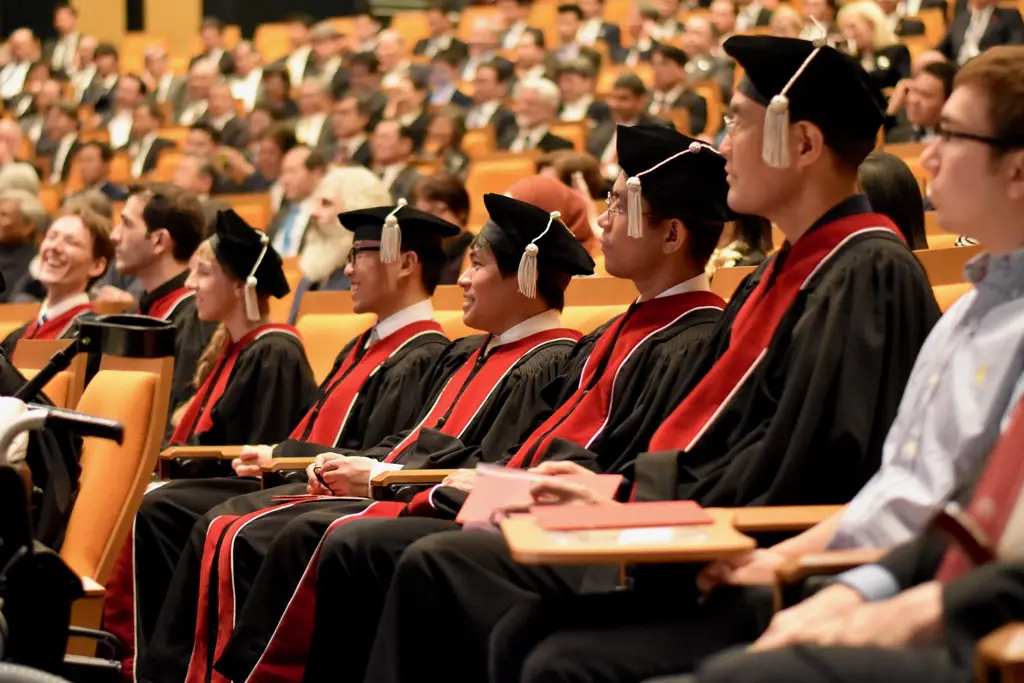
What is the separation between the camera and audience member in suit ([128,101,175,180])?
13.1m

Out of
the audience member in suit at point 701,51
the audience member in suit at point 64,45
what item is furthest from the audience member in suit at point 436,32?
the audience member in suit at point 64,45

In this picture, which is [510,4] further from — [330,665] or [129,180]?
[330,665]

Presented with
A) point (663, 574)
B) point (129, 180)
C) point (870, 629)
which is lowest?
point (129, 180)

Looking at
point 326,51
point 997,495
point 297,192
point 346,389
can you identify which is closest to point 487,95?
point 297,192

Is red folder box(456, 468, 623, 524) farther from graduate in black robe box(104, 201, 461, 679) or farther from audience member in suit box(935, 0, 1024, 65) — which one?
audience member in suit box(935, 0, 1024, 65)

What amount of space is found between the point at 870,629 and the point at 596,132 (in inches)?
339

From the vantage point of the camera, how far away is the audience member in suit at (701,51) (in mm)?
11300

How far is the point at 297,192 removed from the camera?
377 inches

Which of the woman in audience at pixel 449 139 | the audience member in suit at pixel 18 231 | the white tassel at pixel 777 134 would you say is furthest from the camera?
the woman in audience at pixel 449 139

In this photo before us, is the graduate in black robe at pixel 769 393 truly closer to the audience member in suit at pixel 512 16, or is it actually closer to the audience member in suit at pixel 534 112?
the audience member in suit at pixel 534 112

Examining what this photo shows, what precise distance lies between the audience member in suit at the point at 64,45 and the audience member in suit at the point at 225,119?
11.4 feet

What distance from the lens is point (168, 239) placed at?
20.6ft

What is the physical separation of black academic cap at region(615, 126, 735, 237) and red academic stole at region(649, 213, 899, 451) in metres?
0.69

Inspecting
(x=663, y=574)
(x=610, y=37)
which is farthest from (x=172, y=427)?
(x=610, y=37)
